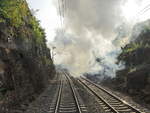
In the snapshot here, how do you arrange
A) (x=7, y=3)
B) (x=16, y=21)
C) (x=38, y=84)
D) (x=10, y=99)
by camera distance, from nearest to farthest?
(x=10, y=99)
(x=7, y=3)
(x=16, y=21)
(x=38, y=84)

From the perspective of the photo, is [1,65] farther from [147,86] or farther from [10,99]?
[147,86]

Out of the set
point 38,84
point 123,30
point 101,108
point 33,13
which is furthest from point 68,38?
point 101,108

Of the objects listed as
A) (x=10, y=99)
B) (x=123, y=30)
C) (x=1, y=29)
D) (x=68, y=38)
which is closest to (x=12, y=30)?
(x=1, y=29)

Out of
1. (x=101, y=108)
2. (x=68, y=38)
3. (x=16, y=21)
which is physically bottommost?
(x=101, y=108)

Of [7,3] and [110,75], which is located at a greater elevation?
[7,3]

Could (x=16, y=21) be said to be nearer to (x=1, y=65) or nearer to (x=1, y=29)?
(x=1, y=29)

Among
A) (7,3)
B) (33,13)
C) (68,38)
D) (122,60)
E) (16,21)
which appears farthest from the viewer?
(68,38)

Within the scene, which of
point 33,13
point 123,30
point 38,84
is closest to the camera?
point 38,84

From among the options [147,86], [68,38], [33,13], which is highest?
[68,38]

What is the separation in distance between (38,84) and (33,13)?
40.8 feet

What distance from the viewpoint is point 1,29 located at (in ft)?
46.7

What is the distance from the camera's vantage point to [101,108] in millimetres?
13023

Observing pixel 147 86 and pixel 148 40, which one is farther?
pixel 148 40

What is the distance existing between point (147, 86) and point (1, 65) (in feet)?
35.0
